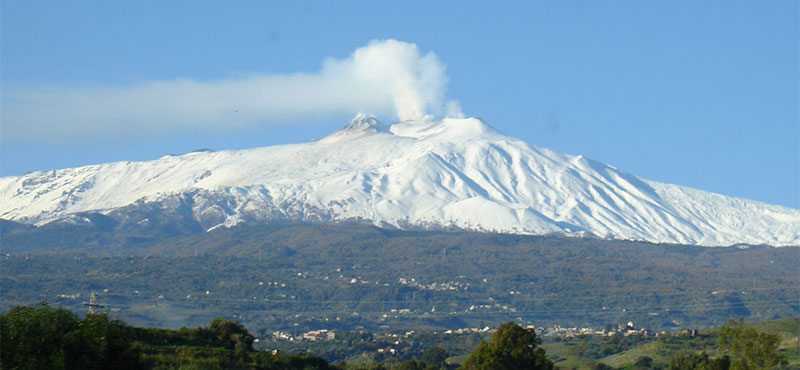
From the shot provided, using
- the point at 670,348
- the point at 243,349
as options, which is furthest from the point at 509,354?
the point at 670,348

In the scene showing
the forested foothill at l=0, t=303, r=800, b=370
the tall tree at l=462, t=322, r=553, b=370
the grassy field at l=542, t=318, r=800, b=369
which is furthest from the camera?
the grassy field at l=542, t=318, r=800, b=369

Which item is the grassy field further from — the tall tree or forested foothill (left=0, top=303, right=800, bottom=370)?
the tall tree

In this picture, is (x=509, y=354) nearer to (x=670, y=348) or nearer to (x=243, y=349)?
(x=243, y=349)

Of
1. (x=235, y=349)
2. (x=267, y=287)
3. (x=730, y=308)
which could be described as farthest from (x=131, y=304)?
(x=235, y=349)

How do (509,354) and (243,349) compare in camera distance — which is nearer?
(509,354)

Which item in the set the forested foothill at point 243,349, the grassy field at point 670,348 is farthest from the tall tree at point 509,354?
the grassy field at point 670,348

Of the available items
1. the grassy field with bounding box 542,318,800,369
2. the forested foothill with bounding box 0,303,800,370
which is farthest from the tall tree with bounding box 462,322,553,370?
the grassy field with bounding box 542,318,800,369

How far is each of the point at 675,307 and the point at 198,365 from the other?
151702mm

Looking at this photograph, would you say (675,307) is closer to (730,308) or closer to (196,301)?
(730,308)

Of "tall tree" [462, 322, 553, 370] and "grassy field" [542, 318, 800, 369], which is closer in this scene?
"tall tree" [462, 322, 553, 370]

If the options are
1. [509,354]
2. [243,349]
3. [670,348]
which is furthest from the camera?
[670,348]

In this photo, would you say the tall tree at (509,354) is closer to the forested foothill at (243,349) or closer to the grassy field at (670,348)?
the forested foothill at (243,349)

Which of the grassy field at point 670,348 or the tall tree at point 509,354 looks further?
the grassy field at point 670,348

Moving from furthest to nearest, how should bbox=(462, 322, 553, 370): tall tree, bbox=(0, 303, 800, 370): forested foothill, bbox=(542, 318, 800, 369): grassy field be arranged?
bbox=(542, 318, 800, 369): grassy field, bbox=(462, 322, 553, 370): tall tree, bbox=(0, 303, 800, 370): forested foothill
